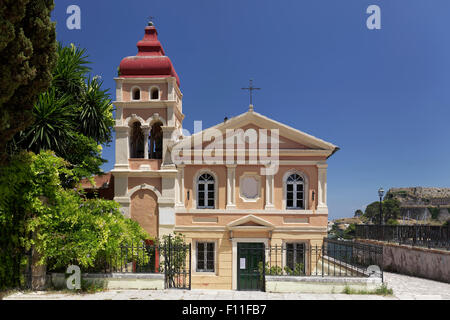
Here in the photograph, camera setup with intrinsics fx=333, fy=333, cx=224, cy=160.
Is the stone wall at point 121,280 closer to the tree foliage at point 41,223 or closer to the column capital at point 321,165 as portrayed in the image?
the tree foliage at point 41,223

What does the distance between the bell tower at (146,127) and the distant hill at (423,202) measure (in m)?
43.8

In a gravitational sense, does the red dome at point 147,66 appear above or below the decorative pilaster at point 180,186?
above

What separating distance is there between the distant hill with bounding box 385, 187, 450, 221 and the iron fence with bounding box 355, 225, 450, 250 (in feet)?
106

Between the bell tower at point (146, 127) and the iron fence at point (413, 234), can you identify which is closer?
the iron fence at point (413, 234)

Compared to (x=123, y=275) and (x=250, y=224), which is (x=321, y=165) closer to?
(x=250, y=224)

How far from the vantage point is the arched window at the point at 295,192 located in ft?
50.6

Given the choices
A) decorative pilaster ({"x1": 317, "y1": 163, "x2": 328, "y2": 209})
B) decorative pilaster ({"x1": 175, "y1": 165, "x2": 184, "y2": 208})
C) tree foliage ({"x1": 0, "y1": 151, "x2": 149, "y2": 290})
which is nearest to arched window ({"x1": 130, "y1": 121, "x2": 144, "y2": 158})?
decorative pilaster ({"x1": 175, "y1": 165, "x2": 184, "y2": 208})

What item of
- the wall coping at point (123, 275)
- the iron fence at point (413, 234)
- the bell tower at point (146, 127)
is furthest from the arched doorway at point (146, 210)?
the iron fence at point (413, 234)

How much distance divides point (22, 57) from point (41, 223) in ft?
16.8

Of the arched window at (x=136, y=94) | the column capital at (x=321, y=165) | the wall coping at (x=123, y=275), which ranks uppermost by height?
the arched window at (x=136, y=94)

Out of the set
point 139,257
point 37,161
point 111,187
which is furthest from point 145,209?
point 37,161

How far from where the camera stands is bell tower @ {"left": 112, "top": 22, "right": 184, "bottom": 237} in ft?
52.5

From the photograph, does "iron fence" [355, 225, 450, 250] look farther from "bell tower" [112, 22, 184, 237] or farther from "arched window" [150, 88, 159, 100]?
"arched window" [150, 88, 159, 100]
